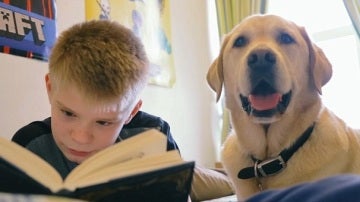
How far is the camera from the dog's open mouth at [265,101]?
3.90 feet

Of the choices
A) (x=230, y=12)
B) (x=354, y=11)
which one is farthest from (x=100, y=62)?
(x=230, y=12)

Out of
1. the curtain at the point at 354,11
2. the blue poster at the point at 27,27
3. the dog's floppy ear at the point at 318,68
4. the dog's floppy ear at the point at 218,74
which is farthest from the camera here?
the curtain at the point at 354,11

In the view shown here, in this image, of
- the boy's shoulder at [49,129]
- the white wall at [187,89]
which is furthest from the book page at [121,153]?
the white wall at [187,89]

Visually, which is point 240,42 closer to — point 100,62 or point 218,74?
point 218,74

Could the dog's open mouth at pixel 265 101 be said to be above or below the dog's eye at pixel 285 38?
below

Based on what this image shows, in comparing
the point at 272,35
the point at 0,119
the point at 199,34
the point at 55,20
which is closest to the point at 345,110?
the point at 199,34

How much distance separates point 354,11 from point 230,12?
0.95 m

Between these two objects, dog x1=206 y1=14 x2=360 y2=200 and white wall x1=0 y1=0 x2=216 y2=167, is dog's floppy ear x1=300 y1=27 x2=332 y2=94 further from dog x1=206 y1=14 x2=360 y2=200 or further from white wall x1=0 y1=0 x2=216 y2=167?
white wall x1=0 y1=0 x2=216 y2=167

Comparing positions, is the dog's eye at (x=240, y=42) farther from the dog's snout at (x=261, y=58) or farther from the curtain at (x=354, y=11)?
the curtain at (x=354, y=11)

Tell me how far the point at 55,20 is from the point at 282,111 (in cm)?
110

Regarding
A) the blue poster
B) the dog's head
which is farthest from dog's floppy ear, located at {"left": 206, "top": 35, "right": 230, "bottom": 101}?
the blue poster

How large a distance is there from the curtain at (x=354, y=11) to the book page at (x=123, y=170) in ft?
8.63

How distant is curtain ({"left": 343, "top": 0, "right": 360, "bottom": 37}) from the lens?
274 cm

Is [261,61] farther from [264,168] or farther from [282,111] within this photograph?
[264,168]
